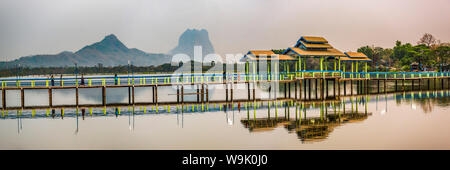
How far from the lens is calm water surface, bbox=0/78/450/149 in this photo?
21.2m

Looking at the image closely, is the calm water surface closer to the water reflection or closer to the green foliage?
the water reflection

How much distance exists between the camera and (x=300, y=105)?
1390 inches

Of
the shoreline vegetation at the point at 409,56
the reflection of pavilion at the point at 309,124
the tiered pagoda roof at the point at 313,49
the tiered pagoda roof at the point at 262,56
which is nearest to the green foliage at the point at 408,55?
the shoreline vegetation at the point at 409,56

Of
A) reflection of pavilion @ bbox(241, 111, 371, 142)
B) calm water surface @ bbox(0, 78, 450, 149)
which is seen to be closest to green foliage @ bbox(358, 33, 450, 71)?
calm water surface @ bbox(0, 78, 450, 149)

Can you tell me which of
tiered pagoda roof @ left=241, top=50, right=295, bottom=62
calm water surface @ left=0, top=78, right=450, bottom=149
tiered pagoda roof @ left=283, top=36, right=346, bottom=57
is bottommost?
calm water surface @ left=0, top=78, right=450, bottom=149

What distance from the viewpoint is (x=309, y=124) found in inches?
1010

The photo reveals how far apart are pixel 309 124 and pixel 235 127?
15.4ft

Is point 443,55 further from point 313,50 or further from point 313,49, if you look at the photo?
point 313,50

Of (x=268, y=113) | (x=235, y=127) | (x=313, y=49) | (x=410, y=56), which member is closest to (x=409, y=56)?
(x=410, y=56)

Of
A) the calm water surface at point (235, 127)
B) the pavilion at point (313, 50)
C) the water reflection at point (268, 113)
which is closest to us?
the calm water surface at point (235, 127)

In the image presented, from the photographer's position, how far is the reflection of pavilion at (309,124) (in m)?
22.6

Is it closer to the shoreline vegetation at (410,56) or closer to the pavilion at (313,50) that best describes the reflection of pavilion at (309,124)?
the pavilion at (313,50)

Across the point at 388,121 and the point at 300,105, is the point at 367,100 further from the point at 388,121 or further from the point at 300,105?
the point at 388,121
